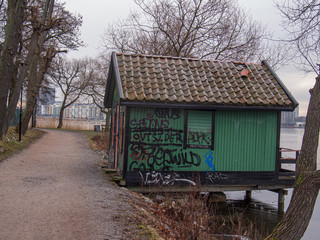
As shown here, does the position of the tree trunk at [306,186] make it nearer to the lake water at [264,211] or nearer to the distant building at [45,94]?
the lake water at [264,211]

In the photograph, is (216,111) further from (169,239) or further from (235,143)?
(169,239)

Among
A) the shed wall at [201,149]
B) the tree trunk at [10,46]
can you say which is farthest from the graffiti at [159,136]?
the tree trunk at [10,46]

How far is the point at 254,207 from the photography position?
52.0ft

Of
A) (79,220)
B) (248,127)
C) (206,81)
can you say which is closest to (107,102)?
(206,81)

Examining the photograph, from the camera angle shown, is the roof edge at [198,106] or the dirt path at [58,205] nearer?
the dirt path at [58,205]

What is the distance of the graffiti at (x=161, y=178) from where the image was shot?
37.5 ft

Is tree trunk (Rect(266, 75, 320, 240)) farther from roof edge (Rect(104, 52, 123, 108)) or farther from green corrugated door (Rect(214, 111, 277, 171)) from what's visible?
green corrugated door (Rect(214, 111, 277, 171))

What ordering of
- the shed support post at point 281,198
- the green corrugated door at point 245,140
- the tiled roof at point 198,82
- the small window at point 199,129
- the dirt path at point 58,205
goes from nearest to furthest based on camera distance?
the dirt path at point 58,205
the tiled roof at point 198,82
the small window at point 199,129
the green corrugated door at point 245,140
the shed support post at point 281,198

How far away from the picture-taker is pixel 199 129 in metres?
11.8

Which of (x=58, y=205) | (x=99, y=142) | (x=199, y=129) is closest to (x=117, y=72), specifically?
(x=199, y=129)

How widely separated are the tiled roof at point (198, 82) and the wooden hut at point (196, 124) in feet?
0.10

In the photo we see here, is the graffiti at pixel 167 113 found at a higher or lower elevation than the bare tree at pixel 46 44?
lower

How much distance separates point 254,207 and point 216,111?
235 inches

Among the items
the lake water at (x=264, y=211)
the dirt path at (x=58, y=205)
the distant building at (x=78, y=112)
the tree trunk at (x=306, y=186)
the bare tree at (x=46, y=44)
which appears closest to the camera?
the tree trunk at (x=306, y=186)
